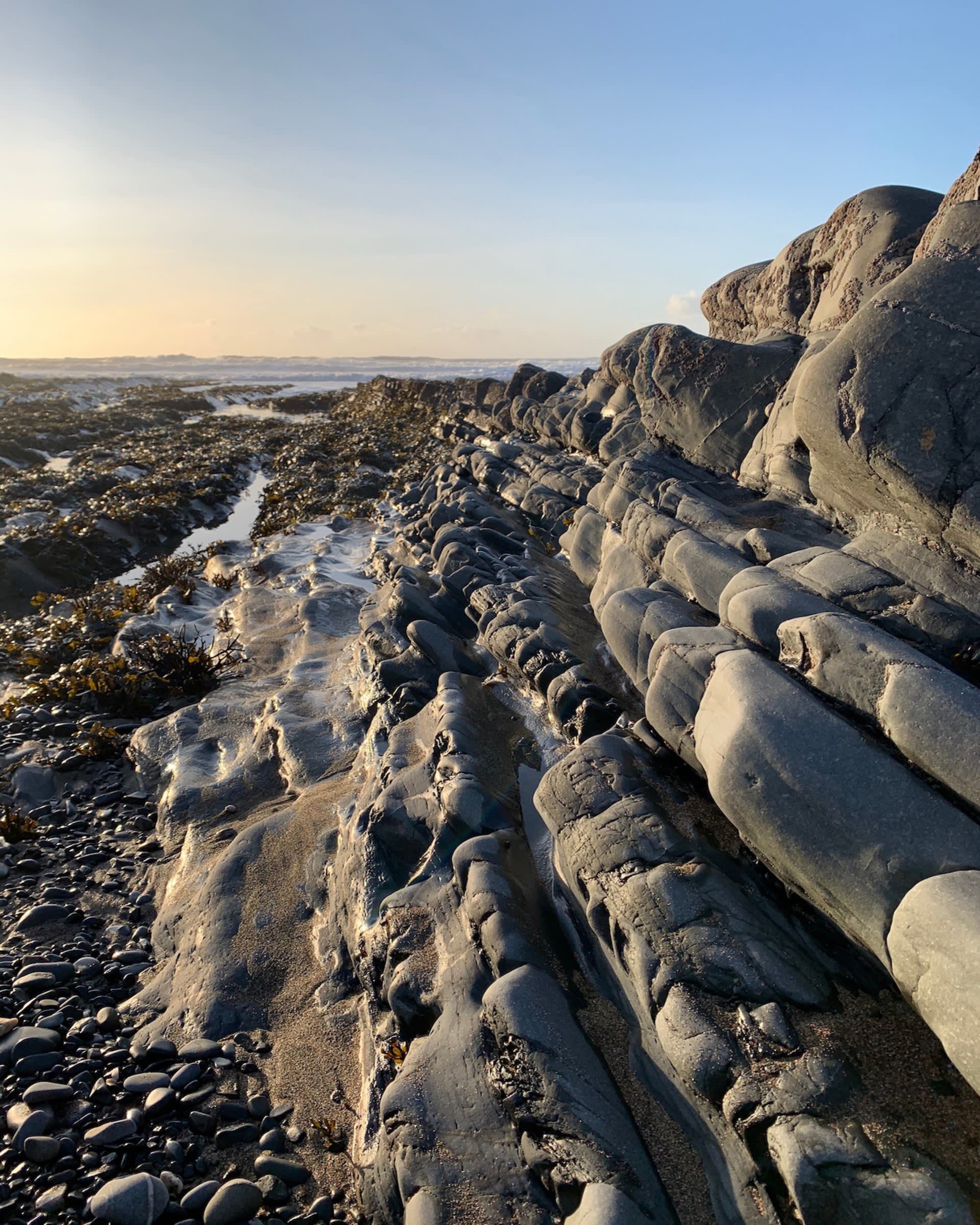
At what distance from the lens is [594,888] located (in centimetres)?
505

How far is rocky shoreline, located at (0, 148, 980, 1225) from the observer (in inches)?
148

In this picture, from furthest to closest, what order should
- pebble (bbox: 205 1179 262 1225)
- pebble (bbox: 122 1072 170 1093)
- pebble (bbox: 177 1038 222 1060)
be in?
1. pebble (bbox: 177 1038 222 1060)
2. pebble (bbox: 122 1072 170 1093)
3. pebble (bbox: 205 1179 262 1225)

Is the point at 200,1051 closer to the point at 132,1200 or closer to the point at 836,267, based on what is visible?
the point at 132,1200

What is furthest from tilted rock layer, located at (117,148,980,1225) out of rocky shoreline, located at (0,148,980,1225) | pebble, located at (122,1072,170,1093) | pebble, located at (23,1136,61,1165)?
pebble, located at (23,1136,61,1165)

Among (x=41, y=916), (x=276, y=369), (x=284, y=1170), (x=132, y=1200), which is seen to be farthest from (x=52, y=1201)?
(x=276, y=369)

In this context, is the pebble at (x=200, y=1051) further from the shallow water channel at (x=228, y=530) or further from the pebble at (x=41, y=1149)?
the shallow water channel at (x=228, y=530)

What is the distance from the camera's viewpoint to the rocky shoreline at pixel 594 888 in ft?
12.3

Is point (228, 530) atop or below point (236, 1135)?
atop

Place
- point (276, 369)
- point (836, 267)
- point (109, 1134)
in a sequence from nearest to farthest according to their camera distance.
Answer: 1. point (109, 1134)
2. point (836, 267)
3. point (276, 369)

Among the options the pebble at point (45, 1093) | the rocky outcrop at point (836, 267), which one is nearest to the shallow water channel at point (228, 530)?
the pebble at point (45, 1093)

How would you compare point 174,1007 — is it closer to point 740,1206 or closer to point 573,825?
point 573,825

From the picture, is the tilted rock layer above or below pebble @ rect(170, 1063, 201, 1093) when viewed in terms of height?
above

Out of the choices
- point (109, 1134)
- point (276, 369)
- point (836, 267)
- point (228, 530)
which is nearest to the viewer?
A: point (109, 1134)

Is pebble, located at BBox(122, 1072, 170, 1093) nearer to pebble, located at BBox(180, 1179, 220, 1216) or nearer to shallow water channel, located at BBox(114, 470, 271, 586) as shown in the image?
pebble, located at BBox(180, 1179, 220, 1216)
